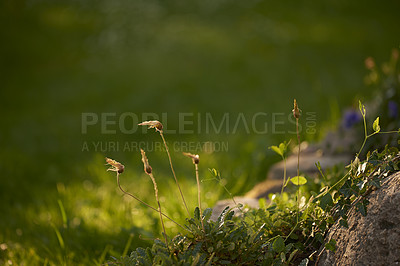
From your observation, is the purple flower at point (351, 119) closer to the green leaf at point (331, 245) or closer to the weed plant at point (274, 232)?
the weed plant at point (274, 232)

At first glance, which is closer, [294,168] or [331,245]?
[331,245]

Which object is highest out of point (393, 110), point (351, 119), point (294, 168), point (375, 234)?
point (393, 110)

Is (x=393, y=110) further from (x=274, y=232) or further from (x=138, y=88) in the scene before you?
(x=138, y=88)

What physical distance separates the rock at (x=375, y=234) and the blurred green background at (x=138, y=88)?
117cm

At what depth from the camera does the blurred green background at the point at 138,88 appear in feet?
8.96

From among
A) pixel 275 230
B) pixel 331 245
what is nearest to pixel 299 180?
pixel 275 230

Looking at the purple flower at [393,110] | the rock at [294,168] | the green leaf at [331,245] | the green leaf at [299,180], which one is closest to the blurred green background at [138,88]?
the rock at [294,168]

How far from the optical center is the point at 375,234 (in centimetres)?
126

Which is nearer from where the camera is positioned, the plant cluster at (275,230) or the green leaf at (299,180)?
the plant cluster at (275,230)

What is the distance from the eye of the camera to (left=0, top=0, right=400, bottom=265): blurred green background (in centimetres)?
273

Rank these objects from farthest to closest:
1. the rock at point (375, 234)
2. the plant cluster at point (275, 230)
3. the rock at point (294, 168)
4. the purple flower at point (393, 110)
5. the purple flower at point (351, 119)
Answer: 1. the purple flower at point (351, 119)
2. the purple flower at point (393, 110)
3. the rock at point (294, 168)
4. the plant cluster at point (275, 230)
5. the rock at point (375, 234)

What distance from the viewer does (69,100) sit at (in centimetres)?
641

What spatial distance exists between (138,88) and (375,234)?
17.9 feet

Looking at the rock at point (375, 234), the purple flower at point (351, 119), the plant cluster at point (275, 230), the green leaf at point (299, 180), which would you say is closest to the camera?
the rock at point (375, 234)
